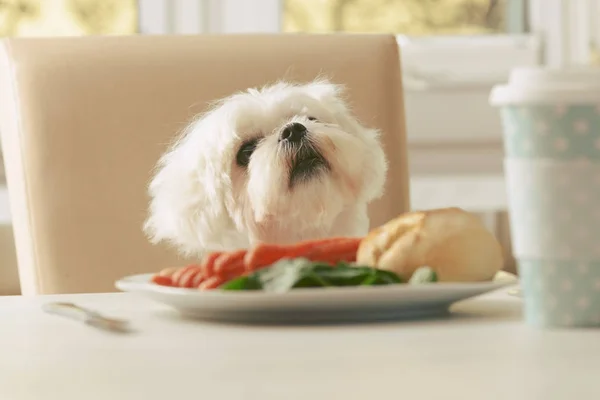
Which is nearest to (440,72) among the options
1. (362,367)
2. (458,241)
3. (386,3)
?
(386,3)

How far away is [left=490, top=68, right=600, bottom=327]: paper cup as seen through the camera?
52 cm

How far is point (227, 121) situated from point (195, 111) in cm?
8

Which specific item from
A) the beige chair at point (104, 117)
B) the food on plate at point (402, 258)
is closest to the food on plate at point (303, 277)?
the food on plate at point (402, 258)

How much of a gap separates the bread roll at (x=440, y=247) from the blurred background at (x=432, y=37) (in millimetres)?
1886

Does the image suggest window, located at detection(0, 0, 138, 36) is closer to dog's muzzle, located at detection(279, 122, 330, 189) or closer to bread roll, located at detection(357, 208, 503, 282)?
dog's muzzle, located at detection(279, 122, 330, 189)

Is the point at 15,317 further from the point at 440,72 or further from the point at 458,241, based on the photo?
the point at 440,72

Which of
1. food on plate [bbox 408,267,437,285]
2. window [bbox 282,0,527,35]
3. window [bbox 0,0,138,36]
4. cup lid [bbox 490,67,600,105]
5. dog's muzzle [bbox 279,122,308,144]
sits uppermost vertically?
window [bbox 0,0,138,36]

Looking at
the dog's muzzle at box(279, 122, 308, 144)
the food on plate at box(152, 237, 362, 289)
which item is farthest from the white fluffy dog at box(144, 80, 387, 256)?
the food on plate at box(152, 237, 362, 289)

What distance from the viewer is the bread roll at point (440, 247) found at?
0.65 metres

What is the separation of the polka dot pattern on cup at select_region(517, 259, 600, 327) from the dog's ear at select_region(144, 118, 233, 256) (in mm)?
995

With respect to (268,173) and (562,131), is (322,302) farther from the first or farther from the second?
(268,173)

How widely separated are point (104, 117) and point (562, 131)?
98cm

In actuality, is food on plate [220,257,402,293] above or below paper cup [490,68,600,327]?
below

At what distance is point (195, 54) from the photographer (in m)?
1.43
